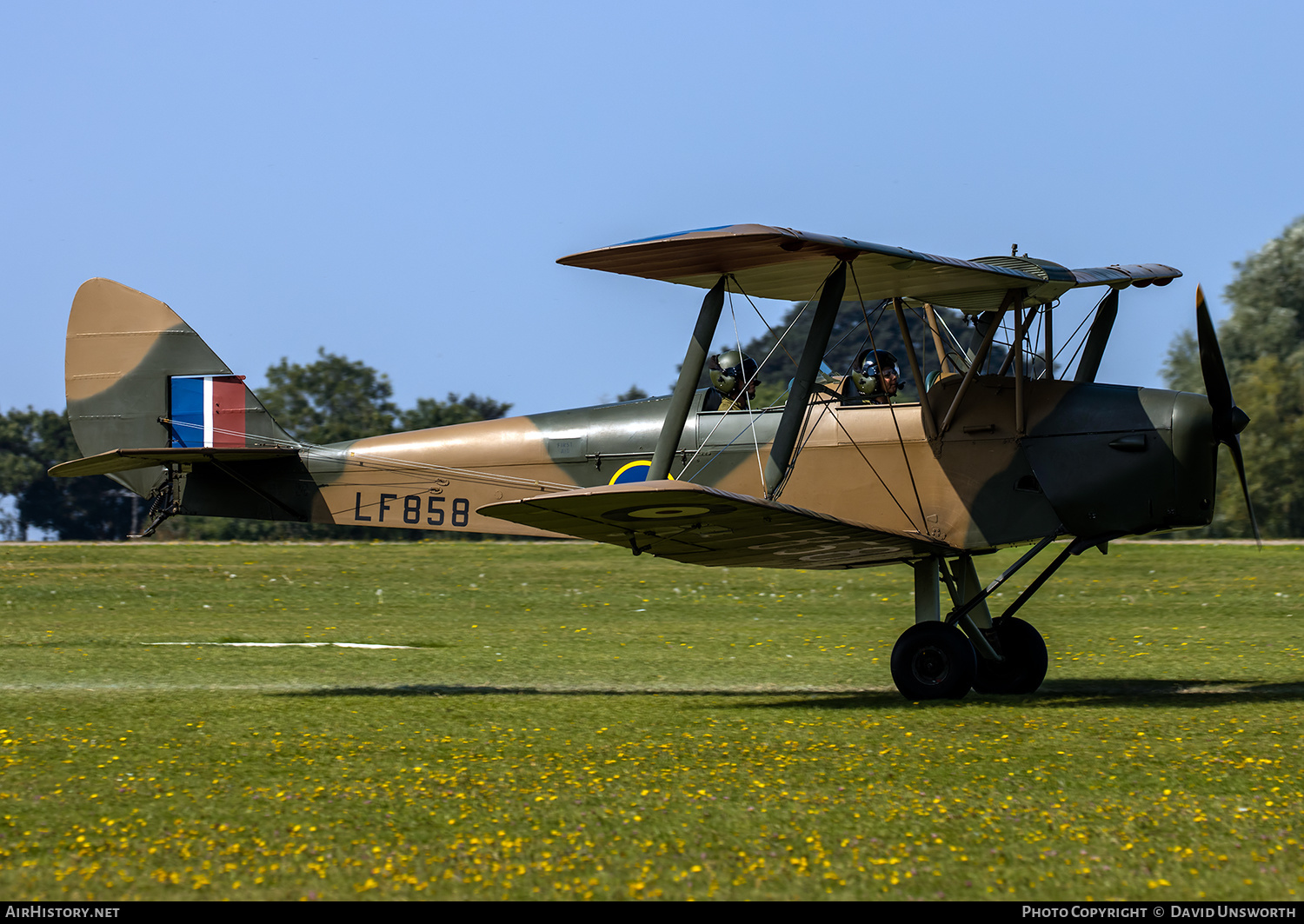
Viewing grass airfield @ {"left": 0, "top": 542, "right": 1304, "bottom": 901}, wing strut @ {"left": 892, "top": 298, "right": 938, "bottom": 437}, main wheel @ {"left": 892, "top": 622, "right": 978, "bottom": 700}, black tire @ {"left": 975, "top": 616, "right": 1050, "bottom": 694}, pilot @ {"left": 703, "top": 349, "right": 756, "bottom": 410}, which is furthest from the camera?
black tire @ {"left": 975, "top": 616, "right": 1050, "bottom": 694}

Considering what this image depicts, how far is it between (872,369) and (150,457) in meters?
7.40

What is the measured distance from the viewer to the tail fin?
14516 millimetres

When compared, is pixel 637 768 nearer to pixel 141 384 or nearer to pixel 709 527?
pixel 709 527

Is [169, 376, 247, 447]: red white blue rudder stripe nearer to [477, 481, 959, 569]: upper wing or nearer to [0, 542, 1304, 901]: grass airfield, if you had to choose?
[0, 542, 1304, 901]: grass airfield

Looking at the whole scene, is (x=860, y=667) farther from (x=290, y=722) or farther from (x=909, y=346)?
(x=290, y=722)

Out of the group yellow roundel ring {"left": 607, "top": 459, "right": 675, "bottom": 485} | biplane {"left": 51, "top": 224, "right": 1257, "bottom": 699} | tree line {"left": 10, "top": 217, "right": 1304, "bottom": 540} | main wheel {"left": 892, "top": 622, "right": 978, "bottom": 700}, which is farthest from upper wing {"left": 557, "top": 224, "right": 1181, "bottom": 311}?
tree line {"left": 10, "top": 217, "right": 1304, "bottom": 540}

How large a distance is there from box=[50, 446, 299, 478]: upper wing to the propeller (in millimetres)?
9390

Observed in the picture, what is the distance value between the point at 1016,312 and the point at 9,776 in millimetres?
8786

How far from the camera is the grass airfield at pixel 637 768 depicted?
6.02 m

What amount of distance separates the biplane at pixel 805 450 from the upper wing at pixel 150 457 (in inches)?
1.4

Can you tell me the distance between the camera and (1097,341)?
41.1 ft

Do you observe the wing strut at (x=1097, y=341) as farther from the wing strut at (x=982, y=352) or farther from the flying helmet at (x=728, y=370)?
the flying helmet at (x=728, y=370)

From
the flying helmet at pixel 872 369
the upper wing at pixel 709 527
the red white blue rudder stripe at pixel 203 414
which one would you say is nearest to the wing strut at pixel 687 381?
the upper wing at pixel 709 527

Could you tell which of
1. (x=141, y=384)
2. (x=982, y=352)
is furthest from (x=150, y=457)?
(x=982, y=352)
